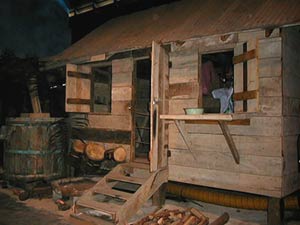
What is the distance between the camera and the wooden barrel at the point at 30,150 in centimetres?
729

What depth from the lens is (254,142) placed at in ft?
17.1

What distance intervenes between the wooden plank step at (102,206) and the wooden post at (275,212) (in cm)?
273

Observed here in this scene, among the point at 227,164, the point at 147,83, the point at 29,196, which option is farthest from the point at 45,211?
the point at 147,83

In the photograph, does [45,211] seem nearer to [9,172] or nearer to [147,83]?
[9,172]

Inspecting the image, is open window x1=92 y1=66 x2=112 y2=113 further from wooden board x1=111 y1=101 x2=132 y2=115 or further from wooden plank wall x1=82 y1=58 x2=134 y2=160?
wooden board x1=111 y1=101 x2=132 y2=115

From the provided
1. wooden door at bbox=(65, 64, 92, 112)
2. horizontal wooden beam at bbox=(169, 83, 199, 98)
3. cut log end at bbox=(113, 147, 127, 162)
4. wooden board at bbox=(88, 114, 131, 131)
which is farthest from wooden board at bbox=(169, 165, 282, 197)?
wooden door at bbox=(65, 64, 92, 112)

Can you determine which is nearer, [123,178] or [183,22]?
[123,178]

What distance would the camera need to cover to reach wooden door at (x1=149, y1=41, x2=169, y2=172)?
572cm

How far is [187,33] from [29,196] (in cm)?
540

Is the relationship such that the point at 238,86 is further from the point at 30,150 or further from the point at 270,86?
the point at 30,150

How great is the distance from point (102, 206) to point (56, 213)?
1.33 m

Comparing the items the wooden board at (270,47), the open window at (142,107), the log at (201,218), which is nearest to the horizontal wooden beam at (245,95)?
the wooden board at (270,47)

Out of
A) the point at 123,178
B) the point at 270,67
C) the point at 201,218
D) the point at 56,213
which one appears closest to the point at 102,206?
the point at 123,178

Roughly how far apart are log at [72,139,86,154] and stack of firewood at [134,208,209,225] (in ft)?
11.0
